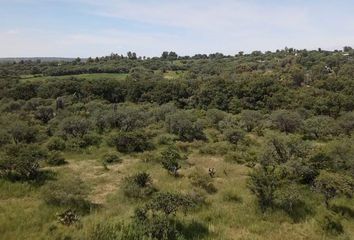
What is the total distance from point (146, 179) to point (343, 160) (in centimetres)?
1375

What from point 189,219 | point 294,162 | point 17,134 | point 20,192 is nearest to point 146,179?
point 189,219

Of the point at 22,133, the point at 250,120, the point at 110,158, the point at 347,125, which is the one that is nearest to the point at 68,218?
the point at 110,158

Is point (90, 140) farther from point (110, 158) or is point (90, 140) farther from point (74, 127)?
point (110, 158)

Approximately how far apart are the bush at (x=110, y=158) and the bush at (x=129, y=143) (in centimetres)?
273

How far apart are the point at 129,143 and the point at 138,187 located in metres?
11.4

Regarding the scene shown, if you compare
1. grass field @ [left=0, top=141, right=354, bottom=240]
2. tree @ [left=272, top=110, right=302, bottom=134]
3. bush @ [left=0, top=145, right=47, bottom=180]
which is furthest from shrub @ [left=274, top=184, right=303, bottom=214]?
tree @ [left=272, top=110, right=302, bottom=134]

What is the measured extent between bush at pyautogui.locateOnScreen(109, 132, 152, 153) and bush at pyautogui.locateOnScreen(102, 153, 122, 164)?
107 inches

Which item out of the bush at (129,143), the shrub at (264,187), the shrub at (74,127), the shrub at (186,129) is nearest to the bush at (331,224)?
the shrub at (264,187)

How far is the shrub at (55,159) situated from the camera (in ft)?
84.8

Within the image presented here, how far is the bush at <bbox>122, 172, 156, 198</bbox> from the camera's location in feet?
62.3

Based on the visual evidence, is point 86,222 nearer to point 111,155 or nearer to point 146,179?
point 146,179

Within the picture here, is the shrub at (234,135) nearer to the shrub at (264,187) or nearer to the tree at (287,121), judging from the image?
the tree at (287,121)

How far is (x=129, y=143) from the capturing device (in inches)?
1207

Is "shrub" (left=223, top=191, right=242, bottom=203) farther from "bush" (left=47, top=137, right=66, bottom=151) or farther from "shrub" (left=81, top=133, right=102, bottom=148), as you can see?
"bush" (left=47, top=137, right=66, bottom=151)
